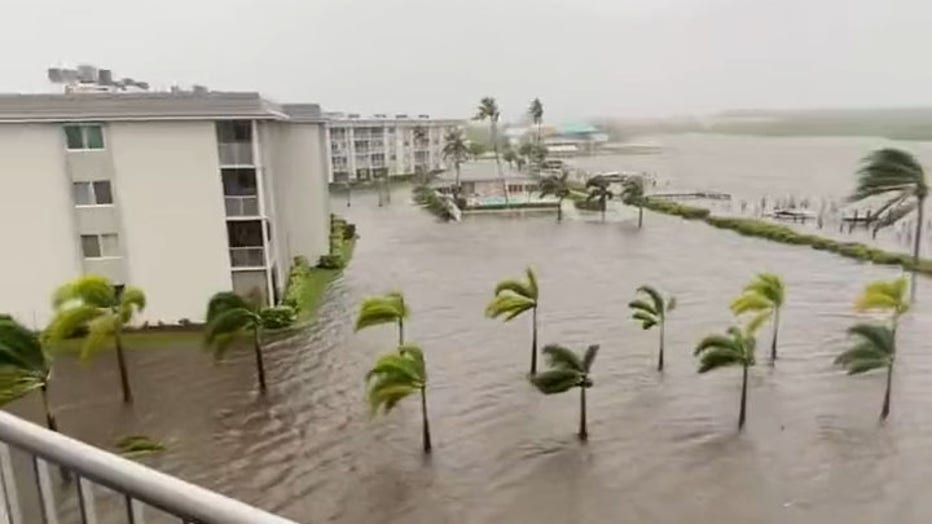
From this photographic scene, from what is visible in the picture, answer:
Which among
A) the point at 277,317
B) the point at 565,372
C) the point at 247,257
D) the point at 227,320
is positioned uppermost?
the point at 247,257

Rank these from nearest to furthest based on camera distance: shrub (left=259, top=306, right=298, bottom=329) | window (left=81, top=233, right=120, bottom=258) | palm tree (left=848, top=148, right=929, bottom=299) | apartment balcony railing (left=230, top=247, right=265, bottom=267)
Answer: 1. window (left=81, top=233, right=120, bottom=258)
2. apartment balcony railing (left=230, top=247, right=265, bottom=267)
3. shrub (left=259, top=306, right=298, bottom=329)
4. palm tree (left=848, top=148, right=929, bottom=299)

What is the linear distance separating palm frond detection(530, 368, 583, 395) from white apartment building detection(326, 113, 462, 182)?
4498cm

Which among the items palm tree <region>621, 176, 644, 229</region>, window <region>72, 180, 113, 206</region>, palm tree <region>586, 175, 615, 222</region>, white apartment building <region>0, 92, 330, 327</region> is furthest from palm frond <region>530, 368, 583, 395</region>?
palm tree <region>586, 175, 615, 222</region>

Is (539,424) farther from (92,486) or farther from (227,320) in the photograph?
(92,486)

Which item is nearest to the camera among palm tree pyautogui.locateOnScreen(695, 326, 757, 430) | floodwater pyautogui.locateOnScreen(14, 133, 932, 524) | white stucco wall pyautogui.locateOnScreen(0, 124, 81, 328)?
floodwater pyautogui.locateOnScreen(14, 133, 932, 524)

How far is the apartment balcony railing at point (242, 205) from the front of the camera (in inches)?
773

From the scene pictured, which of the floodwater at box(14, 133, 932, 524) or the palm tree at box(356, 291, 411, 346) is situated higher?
the palm tree at box(356, 291, 411, 346)

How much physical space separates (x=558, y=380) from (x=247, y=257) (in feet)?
34.1

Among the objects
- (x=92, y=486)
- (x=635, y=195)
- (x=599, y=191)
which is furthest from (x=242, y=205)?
(x=635, y=195)

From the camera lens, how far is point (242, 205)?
19.8 meters

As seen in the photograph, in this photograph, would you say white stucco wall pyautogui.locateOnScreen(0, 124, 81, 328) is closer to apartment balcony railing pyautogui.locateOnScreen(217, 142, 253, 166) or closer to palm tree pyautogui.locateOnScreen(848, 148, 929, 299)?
apartment balcony railing pyautogui.locateOnScreen(217, 142, 253, 166)

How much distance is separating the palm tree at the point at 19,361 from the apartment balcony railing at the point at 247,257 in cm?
819

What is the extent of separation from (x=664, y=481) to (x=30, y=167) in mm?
16158

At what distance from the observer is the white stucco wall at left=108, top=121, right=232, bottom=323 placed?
61.7ft
